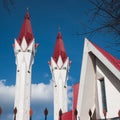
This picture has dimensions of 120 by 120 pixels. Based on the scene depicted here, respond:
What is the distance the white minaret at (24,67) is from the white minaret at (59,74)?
432 cm

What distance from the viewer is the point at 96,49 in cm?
955

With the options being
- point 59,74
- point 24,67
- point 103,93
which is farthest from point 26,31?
point 103,93

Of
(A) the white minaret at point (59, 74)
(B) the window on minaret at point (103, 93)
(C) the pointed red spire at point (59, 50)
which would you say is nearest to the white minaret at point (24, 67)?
(A) the white minaret at point (59, 74)

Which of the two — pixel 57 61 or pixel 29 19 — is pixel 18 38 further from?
pixel 57 61

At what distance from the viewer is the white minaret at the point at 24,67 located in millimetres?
28156

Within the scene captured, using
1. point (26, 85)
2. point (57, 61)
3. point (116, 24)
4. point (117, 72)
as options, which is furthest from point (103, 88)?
point (57, 61)

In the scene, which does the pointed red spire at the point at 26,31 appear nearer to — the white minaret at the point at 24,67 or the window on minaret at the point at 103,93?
the white minaret at the point at 24,67

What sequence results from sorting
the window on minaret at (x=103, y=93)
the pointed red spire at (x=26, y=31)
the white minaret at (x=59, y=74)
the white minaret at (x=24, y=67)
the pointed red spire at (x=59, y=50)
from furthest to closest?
the pointed red spire at (x=59, y=50), the white minaret at (x=59, y=74), the pointed red spire at (x=26, y=31), the white minaret at (x=24, y=67), the window on minaret at (x=103, y=93)

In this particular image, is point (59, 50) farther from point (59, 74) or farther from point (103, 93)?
point (103, 93)

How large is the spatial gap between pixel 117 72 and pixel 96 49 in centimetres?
144

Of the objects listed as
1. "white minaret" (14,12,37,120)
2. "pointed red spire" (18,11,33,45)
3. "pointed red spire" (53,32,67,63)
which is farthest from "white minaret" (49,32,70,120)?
"pointed red spire" (18,11,33,45)

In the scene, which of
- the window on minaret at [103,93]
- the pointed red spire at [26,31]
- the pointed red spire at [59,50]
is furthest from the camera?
the pointed red spire at [59,50]

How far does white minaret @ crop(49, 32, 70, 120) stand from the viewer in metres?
33.8

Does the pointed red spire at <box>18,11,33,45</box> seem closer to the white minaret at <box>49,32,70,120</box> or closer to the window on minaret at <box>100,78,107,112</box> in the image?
the white minaret at <box>49,32,70,120</box>
